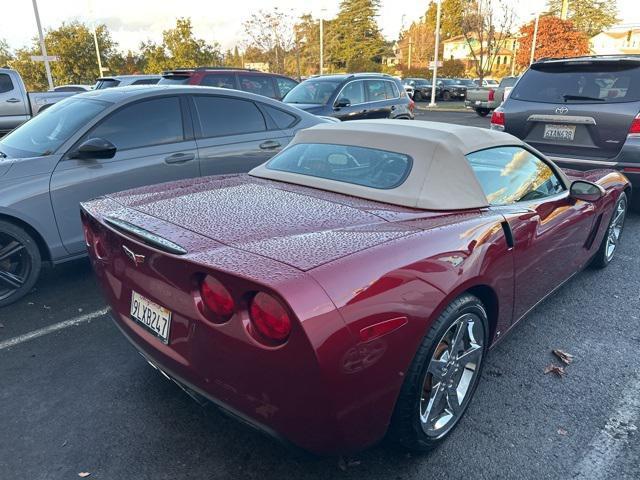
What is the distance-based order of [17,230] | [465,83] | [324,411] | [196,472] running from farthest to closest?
1. [465,83]
2. [17,230]
3. [196,472]
4. [324,411]

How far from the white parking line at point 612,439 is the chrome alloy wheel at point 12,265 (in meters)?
3.91

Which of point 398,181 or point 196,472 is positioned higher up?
point 398,181

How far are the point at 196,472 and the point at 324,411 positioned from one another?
2.78ft

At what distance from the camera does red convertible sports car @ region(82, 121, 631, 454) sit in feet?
5.49

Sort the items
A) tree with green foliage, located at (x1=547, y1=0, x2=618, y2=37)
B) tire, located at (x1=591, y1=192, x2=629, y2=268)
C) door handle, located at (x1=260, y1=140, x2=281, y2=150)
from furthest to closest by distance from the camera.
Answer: tree with green foliage, located at (x1=547, y1=0, x2=618, y2=37) < door handle, located at (x1=260, y1=140, x2=281, y2=150) < tire, located at (x1=591, y1=192, x2=629, y2=268)

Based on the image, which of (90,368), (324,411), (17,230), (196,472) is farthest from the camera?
(17,230)

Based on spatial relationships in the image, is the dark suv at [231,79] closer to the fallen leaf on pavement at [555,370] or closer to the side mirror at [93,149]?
the side mirror at [93,149]

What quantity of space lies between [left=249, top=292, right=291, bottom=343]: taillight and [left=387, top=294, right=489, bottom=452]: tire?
63cm

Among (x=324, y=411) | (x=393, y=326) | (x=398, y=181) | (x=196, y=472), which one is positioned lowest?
(x=196, y=472)

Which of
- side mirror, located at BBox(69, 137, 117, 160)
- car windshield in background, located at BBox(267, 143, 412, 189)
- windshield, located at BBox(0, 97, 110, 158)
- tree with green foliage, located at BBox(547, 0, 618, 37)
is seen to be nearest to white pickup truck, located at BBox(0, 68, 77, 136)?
windshield, located at BBox(0, 97, 110, 158)

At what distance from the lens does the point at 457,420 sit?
237 cm

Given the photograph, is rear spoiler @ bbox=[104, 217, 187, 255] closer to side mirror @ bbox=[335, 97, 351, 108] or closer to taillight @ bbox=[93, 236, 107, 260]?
taillight @ bbox=[93, 236, 107, 260]

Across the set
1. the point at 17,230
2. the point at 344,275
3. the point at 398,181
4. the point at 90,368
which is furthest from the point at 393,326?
the point at 17,230

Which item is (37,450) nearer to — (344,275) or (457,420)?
(344,275)
